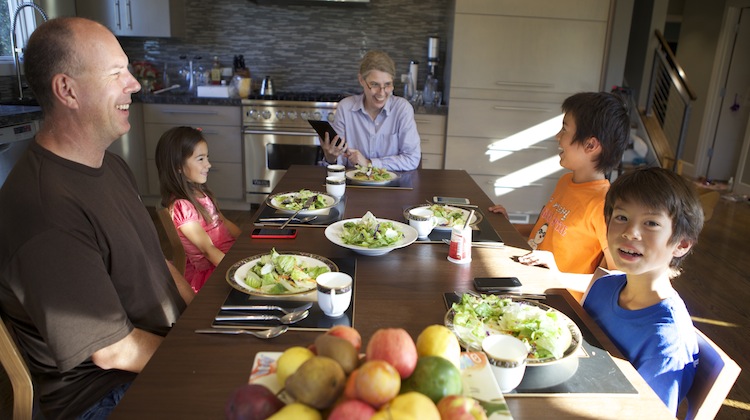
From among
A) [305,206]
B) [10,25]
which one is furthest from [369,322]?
[10,25]

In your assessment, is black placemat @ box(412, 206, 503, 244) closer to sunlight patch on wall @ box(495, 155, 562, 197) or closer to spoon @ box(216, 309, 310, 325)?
spoon @ box(216, 309, 310, 325)

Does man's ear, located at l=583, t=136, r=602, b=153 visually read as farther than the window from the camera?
No

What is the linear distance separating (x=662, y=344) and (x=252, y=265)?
3.07 feet

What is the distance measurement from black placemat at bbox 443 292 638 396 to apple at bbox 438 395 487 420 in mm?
305

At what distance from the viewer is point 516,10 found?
3.94 metres

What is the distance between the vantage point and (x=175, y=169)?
6.68 ft

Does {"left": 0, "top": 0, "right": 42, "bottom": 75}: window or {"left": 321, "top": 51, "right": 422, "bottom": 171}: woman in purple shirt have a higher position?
{"left": 0, "top": 0, "right": 42, "bottom": 75}: window

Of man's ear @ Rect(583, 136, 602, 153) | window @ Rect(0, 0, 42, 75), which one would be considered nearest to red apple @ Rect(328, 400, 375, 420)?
man's ear @ Rect(583, 136, 602, 153)

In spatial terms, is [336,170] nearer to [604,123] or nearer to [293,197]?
[293,197]

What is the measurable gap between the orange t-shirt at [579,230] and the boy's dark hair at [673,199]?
0.40 m

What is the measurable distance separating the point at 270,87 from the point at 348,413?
4.16 m

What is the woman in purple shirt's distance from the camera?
2748 mm

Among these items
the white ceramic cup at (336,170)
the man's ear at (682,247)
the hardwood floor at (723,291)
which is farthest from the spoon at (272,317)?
the white ceramic cup at (336,170)

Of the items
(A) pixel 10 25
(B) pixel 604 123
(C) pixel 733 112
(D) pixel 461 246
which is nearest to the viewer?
(D) pixel 461 246
